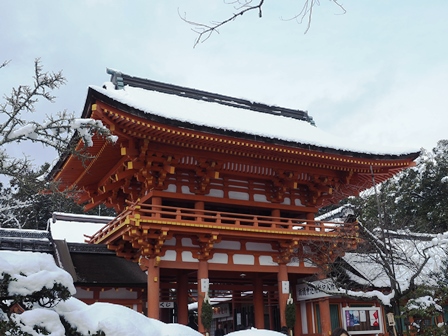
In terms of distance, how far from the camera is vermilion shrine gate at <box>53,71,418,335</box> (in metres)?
13.4

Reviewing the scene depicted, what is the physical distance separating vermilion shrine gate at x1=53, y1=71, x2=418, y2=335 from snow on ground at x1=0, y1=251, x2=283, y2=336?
6.62m

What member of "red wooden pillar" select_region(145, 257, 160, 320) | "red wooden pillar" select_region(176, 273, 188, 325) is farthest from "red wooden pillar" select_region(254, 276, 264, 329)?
"red wooden pillar" select_region(145, 257, 160, 320)

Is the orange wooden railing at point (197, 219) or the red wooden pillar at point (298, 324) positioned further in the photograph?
the red wooden pillar at point (298, 324)

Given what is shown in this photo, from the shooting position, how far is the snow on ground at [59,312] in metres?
5.65

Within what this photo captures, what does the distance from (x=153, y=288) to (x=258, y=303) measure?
495cm

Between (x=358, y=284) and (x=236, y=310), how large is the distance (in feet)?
21.3

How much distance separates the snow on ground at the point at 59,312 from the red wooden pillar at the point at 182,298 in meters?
9.50

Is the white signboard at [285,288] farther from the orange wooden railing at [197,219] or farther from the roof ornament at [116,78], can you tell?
the roof ornament at [116,78]

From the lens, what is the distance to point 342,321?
644 inches

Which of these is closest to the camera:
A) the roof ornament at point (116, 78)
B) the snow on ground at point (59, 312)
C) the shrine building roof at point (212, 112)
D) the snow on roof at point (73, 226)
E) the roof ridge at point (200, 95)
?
the snow on ground at point (59, 312)

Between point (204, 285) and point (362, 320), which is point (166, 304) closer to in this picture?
point (204, 285)

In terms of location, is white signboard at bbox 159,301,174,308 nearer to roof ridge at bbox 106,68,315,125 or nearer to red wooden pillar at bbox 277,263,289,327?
red wooden pillar at bbox 277,263,289,327

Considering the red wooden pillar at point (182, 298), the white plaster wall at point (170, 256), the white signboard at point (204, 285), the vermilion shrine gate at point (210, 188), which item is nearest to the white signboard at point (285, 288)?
the vermilion shrine gate at point (210, 188)

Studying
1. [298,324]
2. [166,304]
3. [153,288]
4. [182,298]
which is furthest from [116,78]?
[298,324]
